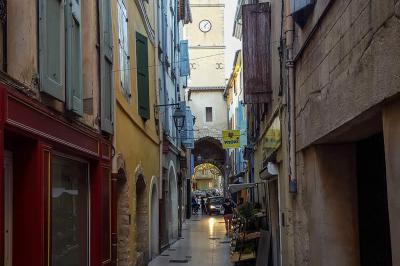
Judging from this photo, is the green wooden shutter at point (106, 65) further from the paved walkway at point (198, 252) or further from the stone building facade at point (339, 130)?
the paved walkway at point (198, 252)

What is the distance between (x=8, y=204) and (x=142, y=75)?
26.1ft

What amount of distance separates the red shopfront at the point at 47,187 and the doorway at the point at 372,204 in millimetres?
3374

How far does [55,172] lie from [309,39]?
3308mm

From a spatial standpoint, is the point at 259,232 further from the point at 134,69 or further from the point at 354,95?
the point at 354,95

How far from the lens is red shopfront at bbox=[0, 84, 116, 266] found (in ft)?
17.5

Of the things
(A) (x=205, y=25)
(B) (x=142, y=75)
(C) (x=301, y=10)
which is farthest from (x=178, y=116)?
(A) (x=205, y=25)

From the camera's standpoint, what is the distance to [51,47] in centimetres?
629

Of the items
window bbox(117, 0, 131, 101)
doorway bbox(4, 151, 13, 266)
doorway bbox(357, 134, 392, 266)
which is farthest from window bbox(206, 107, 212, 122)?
doorway bbox(4, 151, 13, 266)

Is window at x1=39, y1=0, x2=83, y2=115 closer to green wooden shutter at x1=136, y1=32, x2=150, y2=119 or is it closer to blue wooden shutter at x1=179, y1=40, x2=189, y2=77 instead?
green wooden shutter at x1=136, y1=32, x2=150, y2=119

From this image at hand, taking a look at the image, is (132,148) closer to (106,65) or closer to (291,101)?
(106,65)

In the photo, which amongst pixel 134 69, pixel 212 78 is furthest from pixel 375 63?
pixel 212 78

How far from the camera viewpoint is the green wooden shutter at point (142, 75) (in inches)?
512

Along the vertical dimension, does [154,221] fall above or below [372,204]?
below

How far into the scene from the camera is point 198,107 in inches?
1716
